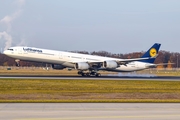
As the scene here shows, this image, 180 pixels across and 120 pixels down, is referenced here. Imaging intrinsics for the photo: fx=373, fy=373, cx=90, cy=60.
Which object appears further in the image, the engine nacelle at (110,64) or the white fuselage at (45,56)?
the engine nacelle at (110,64)

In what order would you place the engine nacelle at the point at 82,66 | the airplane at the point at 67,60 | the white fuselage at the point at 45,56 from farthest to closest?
1. the engine nacelle at the point at 82,66
2. the airplane at the point at 67,60
3. the white fuselage at the point at 45,56

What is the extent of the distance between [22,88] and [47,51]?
22246 millimetres

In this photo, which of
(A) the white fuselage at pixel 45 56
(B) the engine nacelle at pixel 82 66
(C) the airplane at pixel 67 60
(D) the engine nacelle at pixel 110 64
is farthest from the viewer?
(D) the engine nacelle at pixel 110 64

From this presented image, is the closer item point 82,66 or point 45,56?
point 45,56

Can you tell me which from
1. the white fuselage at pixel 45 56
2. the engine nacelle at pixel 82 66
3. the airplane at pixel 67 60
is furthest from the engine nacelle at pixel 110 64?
the engine nacelle at pixel 82 66

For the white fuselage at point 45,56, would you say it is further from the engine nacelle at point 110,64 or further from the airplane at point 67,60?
the engine nacelle at point 110,64

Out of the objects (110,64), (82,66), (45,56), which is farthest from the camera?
(110,64)

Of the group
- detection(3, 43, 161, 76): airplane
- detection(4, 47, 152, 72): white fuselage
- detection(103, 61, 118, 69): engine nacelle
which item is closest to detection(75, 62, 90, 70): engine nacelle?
detection(3, 43, 161, 76): airplane

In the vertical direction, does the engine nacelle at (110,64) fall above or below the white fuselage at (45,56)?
below

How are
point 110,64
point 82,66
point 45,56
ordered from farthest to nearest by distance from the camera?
point 110,64, point 82,66, point 45,56

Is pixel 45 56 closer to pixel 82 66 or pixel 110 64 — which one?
pixel 82 66

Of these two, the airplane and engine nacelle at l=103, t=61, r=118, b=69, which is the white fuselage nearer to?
the airplane

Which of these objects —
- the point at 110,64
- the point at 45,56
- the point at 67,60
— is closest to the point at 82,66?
the point at 67,60
